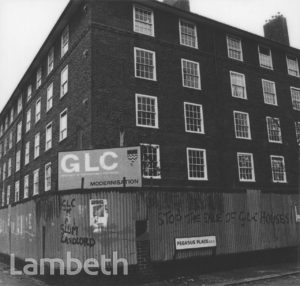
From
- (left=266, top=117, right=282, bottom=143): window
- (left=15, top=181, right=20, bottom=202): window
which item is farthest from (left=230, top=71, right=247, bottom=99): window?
(left=15, top=181, right=20, bottom=202): window

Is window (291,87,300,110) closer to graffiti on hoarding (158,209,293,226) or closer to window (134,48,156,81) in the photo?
window (134,48,156,81)

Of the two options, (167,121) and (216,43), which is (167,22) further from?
(167,121)

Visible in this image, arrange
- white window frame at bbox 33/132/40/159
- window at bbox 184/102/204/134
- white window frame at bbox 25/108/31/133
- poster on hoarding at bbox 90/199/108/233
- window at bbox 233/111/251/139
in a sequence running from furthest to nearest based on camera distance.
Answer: white window frame at bbox 25/108/31/133 → white window frame at bbox 33/132/40/159 → window at bbox 233/111/251/139 → window at bbox 184/102/204/134 → poster on hoarding at bbox 90/199/108/233

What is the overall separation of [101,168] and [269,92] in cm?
1761

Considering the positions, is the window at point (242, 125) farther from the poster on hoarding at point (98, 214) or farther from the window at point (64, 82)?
the poster on hoarding at point (98, 214)

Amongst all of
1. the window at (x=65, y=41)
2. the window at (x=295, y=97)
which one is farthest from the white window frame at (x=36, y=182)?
the window at (x=295, y=97)

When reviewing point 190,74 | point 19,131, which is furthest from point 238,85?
point 19,131

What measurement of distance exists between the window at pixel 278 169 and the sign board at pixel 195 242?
13179 millimetres

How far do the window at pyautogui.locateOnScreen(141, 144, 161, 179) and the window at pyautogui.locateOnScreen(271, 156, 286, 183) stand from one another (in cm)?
940

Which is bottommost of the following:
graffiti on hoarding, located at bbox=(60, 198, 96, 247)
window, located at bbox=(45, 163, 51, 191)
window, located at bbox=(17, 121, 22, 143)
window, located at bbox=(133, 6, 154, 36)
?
graffiti on hoarding, located at bbox=(60, 198, 96, 247)

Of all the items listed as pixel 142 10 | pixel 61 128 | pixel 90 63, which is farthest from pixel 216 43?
Result: pixel 61 128

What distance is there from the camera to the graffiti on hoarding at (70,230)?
12.3m

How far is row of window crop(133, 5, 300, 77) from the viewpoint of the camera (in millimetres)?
22956

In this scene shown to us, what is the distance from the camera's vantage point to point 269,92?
27.8m
